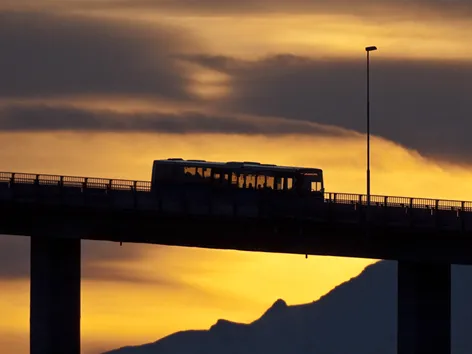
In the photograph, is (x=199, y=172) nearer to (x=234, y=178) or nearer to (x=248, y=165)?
(x=248, y=165)

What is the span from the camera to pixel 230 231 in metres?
157

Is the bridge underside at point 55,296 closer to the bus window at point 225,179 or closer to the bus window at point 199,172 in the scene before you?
the bus window at point 199,172

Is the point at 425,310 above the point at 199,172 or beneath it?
beneath

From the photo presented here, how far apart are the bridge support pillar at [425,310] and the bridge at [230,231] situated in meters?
0.07

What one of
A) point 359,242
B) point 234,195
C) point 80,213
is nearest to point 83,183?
point 80,213

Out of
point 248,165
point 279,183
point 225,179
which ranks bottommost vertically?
point 279,183

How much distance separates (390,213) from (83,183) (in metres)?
26.3

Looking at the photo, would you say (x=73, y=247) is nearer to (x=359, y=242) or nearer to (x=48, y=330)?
(x=48, y=330)

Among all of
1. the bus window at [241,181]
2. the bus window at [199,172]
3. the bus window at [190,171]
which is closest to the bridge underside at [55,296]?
the bus window at [190,171]

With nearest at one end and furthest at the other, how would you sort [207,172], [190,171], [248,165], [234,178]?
[234,178]
[248,165]
[207,172]
[190,171]

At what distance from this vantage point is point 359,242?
503 feet

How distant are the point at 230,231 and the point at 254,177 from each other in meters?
5.32

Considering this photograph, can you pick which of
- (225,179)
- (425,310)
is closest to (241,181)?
(225,179)

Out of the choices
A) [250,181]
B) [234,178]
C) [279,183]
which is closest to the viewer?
[279,183]
